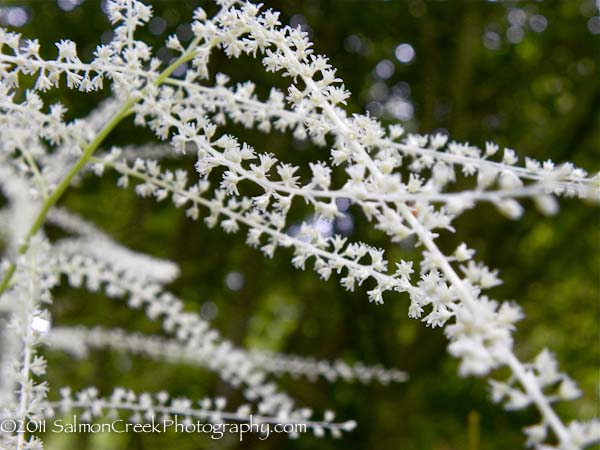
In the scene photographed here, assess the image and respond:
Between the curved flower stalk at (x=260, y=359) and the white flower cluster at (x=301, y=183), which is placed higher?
the curved flower stalk at (x=260, y=359)

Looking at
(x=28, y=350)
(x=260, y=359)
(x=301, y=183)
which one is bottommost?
(x=28, y=350)

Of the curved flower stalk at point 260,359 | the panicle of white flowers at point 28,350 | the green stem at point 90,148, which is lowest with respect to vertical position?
the panicle of white flowers at point 28,350

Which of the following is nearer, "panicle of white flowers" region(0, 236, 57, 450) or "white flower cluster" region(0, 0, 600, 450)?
"white flower cluster" region(0, 0, 600, 450)

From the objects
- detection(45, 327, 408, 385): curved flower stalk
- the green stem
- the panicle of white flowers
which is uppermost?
detection(45, 327, 408, 385): curved flower stalk

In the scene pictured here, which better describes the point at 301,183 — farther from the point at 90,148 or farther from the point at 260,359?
the point at 260,359

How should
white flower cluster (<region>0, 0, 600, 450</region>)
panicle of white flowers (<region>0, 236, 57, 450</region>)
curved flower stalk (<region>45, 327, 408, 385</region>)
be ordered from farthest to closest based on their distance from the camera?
1. curved flower stalk (<region>45, 327, 408, 385</region>)
2. panicle of white flowers (<region>0, 236, 57, 450</region>)
3. white flower cluster (<region>0, 0, 600, 450</region>)

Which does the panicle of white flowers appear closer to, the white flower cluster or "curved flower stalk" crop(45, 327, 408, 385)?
the white flower cluster

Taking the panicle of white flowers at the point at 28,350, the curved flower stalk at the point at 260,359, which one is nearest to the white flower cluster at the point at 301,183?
the panicle of white flowers at the point at 28,350

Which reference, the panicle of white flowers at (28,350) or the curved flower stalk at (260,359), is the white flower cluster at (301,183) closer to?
the panicle of white flowers at (28,350)

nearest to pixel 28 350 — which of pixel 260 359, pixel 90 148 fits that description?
pixel 90 148

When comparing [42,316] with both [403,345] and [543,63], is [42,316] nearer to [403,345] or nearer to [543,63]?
[403,345]

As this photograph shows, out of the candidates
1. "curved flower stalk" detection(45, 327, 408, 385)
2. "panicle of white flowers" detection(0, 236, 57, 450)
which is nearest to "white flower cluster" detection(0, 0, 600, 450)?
"panicle of white flowers" detection(0, 236, 57, 450)
